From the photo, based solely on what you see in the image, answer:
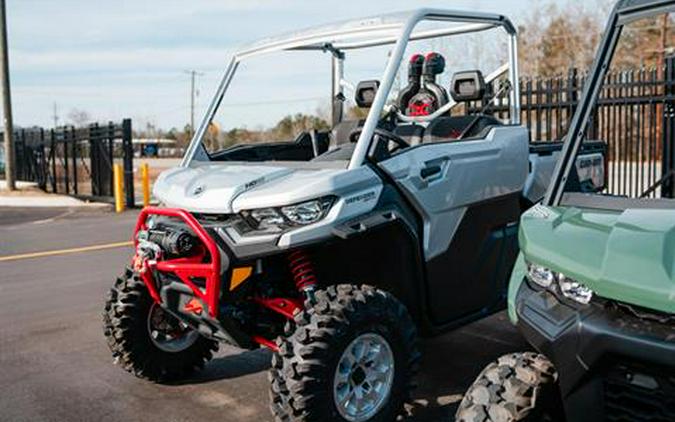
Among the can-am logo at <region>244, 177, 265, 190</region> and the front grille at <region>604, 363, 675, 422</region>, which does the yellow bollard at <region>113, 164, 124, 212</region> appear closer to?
the can-am logo at <region>244, 177, 265, 190</region>

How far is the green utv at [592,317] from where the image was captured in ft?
6.88

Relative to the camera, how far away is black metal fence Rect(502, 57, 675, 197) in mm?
10375

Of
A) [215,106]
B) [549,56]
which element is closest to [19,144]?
[549,56]

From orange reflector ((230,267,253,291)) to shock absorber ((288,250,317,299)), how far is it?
261mm

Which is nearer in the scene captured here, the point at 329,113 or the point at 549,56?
the point at 329,113

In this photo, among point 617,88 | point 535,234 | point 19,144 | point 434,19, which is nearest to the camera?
point 535,234

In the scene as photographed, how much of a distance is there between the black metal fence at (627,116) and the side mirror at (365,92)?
17.9 ft

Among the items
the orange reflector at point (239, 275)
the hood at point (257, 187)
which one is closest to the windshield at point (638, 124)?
the hood at point (257, 187)

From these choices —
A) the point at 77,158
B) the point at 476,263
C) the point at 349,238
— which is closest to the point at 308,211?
the point at 349,238

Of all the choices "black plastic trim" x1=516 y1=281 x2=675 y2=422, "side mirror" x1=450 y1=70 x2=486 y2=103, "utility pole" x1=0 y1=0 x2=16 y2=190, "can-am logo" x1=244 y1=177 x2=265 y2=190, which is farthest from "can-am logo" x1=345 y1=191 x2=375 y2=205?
"utility pole" x1=0 y1=0 x2=16 y2=190

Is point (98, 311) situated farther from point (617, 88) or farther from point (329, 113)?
point (617, 88)

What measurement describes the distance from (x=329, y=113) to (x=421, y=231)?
2.20m

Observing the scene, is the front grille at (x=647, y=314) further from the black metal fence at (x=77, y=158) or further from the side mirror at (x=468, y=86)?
the black metal fence at (x=77, y=158)

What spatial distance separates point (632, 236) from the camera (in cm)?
227
